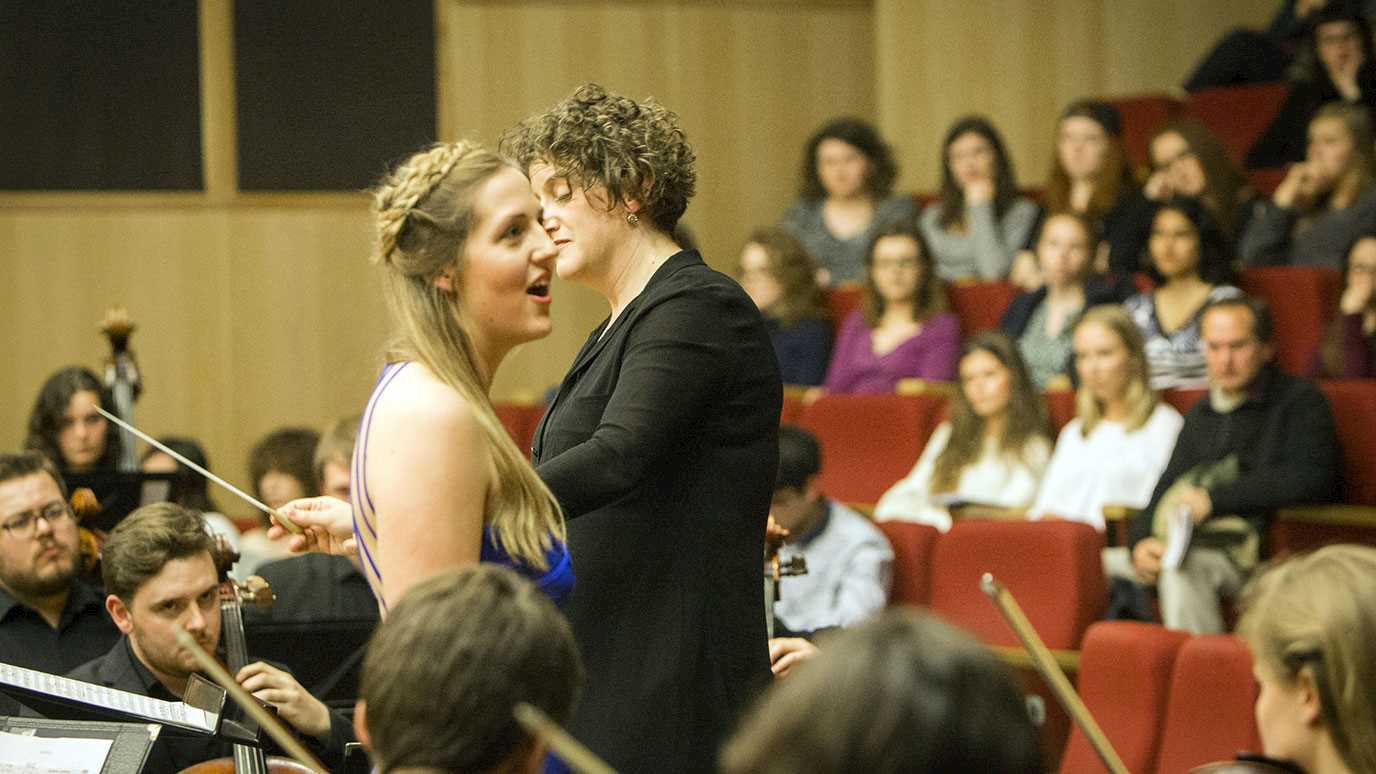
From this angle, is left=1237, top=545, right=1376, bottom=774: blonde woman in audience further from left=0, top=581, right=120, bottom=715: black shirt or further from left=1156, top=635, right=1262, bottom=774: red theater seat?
left=0, top=581, right=120, bottom=715: black shirt

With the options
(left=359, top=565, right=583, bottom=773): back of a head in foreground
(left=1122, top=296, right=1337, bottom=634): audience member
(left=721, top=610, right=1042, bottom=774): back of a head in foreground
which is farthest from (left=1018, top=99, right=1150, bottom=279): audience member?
(left=721, top=610, right=1042, bottom=774): back of a head in foreground

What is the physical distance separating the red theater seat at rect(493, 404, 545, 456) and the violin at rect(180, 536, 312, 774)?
2908mm

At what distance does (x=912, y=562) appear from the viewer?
4.05 meters

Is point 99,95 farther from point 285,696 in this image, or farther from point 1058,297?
point 285,696

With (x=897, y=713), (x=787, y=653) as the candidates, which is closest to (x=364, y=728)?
(x=897, y=713)

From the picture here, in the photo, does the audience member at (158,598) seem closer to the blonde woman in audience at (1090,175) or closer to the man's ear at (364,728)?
the man's ear at (364,728)

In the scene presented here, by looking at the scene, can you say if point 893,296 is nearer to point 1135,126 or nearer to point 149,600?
point 1135,126

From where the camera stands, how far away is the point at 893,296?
522 centimetres

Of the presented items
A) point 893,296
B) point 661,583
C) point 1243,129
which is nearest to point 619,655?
point 661,583

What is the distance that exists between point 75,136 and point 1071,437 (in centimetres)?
373

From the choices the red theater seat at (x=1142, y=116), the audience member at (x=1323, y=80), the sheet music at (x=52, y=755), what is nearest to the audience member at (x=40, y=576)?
the sheet music at (x=52, y=755)

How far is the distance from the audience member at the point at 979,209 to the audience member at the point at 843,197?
0.22 metres

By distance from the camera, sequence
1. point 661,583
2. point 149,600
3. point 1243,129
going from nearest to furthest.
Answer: point 661,583, point 149,600, point 1243,129

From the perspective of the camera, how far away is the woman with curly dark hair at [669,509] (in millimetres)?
1798
